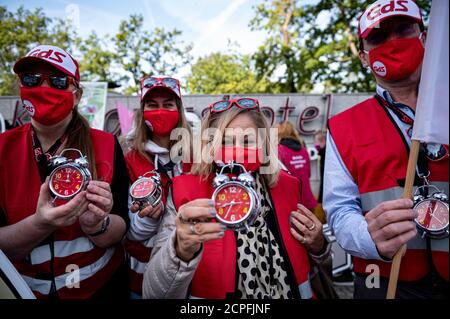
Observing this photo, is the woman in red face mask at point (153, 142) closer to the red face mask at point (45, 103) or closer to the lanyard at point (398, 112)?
the red face mask at point (45, 103)

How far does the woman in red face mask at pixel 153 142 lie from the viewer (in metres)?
2.49

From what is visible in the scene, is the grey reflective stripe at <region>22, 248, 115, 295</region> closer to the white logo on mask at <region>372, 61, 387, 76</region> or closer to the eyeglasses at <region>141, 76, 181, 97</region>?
the eyeglasses at <region>141, 76, 181, 97</region>

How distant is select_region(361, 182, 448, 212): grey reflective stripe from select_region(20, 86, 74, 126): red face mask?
1.87 meters

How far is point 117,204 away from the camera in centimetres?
217

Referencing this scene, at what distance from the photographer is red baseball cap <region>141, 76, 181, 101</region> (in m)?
2.94

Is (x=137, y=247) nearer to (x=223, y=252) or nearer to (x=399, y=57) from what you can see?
(x=223, y=252)

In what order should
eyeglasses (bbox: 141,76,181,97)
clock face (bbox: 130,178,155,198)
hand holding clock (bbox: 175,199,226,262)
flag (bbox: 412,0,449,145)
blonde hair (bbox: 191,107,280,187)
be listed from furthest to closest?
eyeglasses (bbox: 141,76,181,97)
clock face (bbox: 130,178,155,198)
blonde hair (bbox: 191,107,280,187)
hand holding clock (bbox: 175,199,226,262)
flag (bbox: 412,0,449,145)

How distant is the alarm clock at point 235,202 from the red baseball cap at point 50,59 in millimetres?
1257

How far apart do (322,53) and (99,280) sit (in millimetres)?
13074

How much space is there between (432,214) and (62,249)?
6.66ft

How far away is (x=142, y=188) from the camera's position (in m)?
2.16

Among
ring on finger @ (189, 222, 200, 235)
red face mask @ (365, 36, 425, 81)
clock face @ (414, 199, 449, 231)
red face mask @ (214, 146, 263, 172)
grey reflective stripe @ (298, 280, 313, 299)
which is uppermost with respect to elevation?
red face mask @ (365, 36, 425, 81)

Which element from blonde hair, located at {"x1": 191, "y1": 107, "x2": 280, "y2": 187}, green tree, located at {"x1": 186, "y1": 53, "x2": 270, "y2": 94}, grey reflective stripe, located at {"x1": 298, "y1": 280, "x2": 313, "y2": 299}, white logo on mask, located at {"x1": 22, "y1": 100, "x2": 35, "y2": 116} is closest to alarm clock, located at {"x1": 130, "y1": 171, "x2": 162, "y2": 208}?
blonde hair, located at {"x1": 191, "y1": 107, "x2": 280, "y2": 187}
